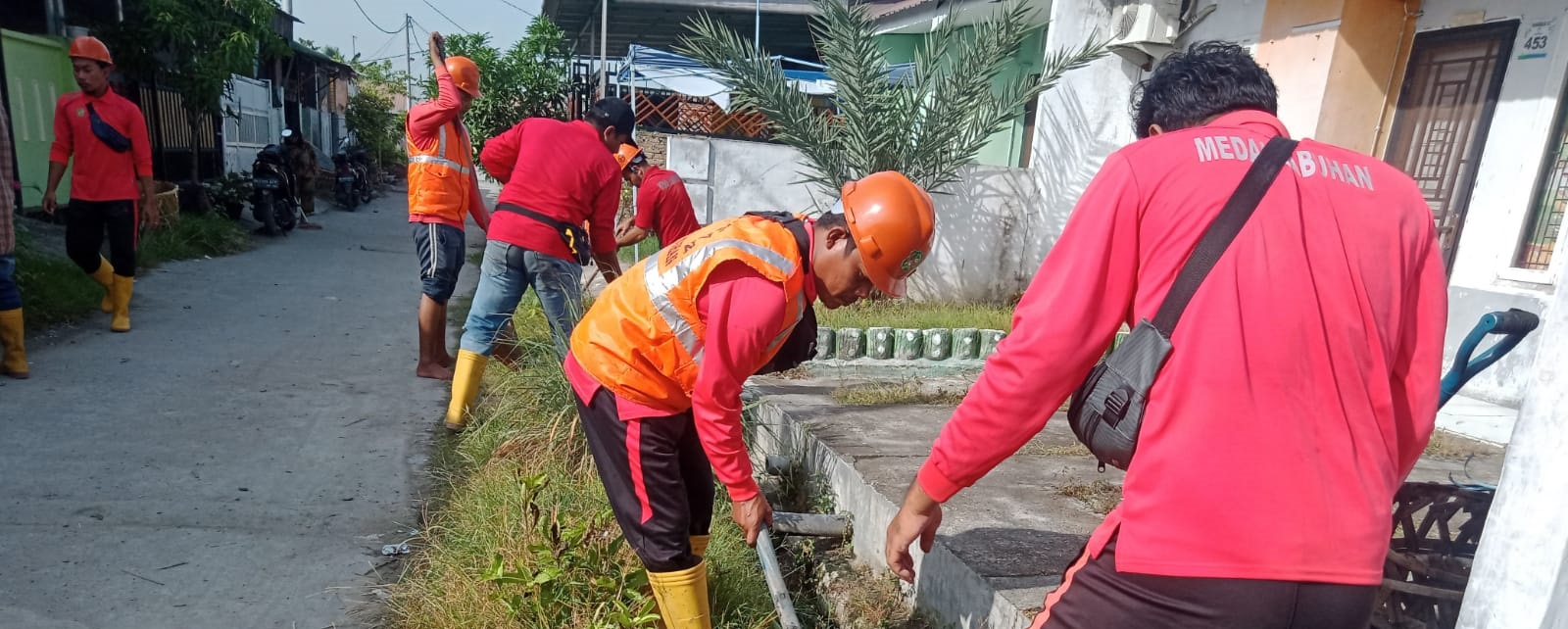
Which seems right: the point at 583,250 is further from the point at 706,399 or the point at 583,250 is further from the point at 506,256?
the point at 706,399

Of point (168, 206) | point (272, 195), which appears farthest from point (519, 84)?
point (168, 206)

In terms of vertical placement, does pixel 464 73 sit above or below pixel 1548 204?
above

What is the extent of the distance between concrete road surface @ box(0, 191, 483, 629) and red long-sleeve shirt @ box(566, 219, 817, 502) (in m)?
1.25

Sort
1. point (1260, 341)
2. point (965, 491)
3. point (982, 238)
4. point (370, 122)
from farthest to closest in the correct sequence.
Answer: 1. point (370, 122)
2. point (982, 238)
3. point (965, 491)
4. point (1260, 341)

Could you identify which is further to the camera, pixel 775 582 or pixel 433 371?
pixel 433 371

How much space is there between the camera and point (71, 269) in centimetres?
579

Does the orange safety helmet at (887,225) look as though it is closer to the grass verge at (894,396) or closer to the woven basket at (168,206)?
the grass verge at (894,396)

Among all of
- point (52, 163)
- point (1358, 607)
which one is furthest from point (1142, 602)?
point (52, 163)

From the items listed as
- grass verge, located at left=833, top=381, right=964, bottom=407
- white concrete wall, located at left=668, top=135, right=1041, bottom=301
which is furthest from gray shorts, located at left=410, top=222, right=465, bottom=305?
white concrete wall, located at left=668, top=135, right=1041, bottom=301

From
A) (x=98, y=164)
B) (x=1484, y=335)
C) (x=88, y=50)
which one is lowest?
(x=98, y=164)

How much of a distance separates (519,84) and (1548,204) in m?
13.8

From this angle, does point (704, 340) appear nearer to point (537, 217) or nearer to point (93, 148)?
point (537, 217)

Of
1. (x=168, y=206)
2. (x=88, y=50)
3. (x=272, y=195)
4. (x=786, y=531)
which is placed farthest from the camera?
(x=272, y=195)

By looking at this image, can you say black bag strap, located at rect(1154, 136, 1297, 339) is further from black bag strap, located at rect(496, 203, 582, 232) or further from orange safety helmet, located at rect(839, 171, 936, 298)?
black bag strap, located at rect(496, 203, 582, 232)
